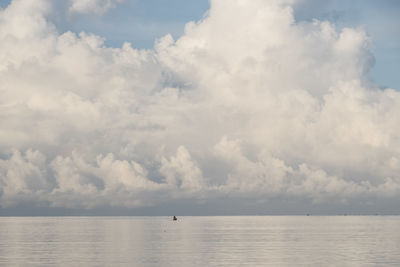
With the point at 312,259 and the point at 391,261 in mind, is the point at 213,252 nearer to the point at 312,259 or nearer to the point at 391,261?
the point at 312,259

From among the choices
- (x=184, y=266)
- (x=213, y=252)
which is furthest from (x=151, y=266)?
(x=213, y=252)

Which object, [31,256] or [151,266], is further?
[31,256]

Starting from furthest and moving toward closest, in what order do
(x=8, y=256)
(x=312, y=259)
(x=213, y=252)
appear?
(x=213, y=252)
(x=8, y=256)
(x=312, y=259)

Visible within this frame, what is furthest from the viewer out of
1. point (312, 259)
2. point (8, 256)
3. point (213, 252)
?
point (213, 252)

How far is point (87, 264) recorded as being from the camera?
77.9 metres

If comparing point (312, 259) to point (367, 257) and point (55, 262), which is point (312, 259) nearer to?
point (367, 257)

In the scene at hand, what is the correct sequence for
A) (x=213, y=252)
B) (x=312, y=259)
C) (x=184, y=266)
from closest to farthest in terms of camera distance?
(x=184, y=266)
(x=312, y=259)
(x=213, y=252)

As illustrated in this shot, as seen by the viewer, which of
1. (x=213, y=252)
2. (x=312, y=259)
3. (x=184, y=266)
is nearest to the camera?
(x=184, y=266)

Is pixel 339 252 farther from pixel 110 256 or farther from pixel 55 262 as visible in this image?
pixel 55 262

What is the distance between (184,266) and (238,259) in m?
11.2

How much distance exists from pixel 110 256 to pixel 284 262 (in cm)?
2961

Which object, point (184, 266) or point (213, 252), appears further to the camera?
point (213, 252)

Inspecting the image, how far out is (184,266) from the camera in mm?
76375

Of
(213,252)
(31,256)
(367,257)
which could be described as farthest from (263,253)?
(31,256)
